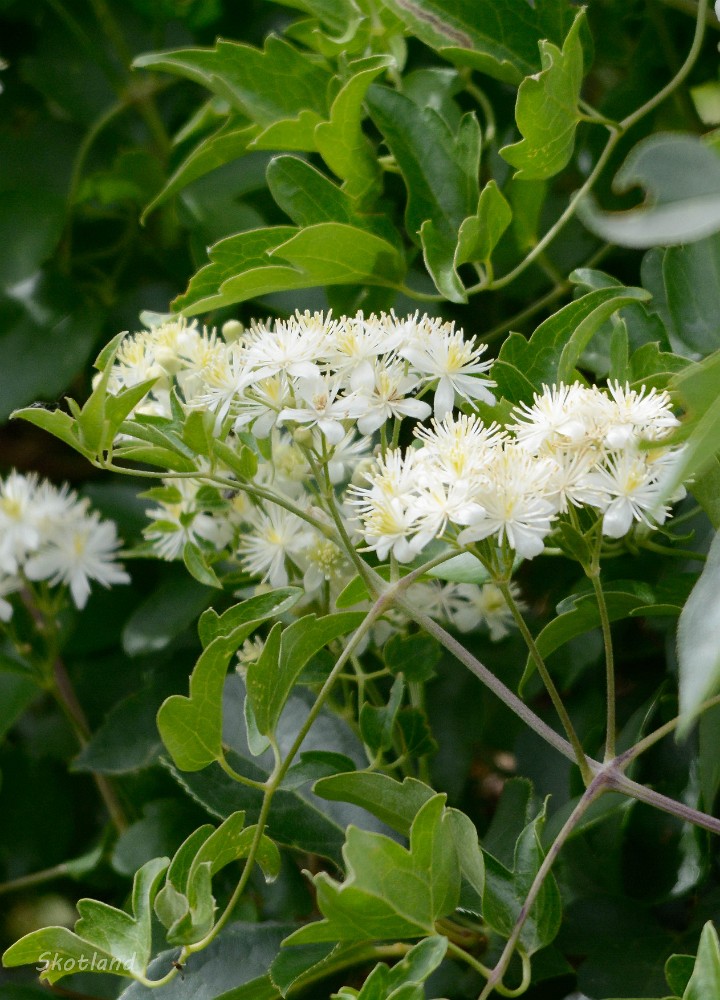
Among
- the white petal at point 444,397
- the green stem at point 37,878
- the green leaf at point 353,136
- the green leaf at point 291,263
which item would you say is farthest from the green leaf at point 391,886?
the green stem at point 37,878

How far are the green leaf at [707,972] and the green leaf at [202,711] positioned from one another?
25 centimetres

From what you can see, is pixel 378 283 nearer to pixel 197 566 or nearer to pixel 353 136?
pixel 353 136

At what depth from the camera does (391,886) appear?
Result: 1.61ft

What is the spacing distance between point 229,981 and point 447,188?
20.2 inches

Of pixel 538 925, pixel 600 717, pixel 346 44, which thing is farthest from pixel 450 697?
pixel 346 44

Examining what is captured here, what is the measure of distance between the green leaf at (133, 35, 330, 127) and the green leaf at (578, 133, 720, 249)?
1.44 feet

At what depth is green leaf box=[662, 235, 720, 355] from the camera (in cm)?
69

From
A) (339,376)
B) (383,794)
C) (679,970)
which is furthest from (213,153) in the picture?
(679,970)

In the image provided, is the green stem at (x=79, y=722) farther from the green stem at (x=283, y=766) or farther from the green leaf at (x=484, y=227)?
the green leaf at (x=484, y=227)

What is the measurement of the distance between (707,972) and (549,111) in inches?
18.2

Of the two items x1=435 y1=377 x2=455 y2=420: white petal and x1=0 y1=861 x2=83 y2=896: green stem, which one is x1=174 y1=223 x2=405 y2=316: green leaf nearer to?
x1=435 y1=377 x2=455 y2=420: white petal

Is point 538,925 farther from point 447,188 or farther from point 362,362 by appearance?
point 447,188

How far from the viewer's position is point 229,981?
2.12ft

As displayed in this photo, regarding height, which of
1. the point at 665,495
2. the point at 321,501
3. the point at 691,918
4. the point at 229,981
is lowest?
the point at 691,918
